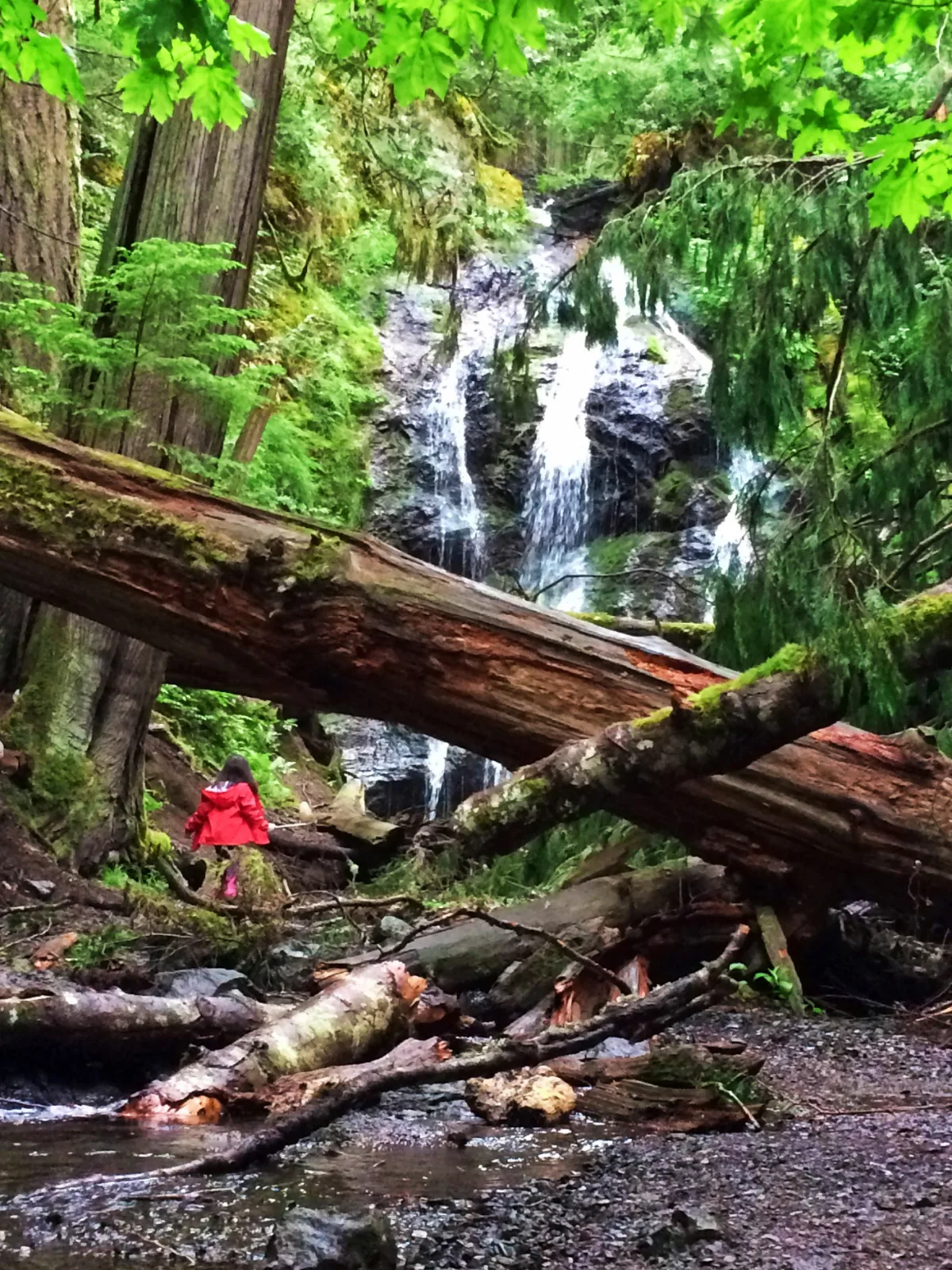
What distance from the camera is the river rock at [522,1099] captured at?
12.0ft

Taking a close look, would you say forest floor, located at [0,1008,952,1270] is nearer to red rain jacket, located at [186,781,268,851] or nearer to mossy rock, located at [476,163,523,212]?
red rain jacket, located at [186,781,268,851]

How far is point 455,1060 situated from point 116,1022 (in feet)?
4.43

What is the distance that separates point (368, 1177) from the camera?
2.96 metres

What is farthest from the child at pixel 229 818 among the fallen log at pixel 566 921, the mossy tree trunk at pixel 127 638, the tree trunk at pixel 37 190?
the tree trunk at pixel 37 190

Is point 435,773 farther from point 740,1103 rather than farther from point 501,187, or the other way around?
point 501,187

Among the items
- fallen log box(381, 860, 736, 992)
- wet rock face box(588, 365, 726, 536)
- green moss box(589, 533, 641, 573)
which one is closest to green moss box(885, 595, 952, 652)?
fallen log box(381, 860, 736, 992)

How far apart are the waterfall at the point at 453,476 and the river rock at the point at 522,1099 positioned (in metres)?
12.6

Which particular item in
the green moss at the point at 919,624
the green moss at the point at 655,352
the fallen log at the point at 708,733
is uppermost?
the green moss at the point at 655,352

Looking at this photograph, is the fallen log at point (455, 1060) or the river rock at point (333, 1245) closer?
the river rock at point (333, 1245)

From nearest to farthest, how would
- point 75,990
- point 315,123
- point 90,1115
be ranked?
1. point 90,1115
2. point 75,990
3. point 315,123

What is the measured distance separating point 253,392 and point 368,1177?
4.57 meters

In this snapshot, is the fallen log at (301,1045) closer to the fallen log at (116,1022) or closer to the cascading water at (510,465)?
the fallen log at (116,1022)

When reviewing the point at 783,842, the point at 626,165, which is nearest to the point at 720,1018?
the point at 783,842

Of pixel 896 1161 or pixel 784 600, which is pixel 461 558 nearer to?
pixel 784 600
